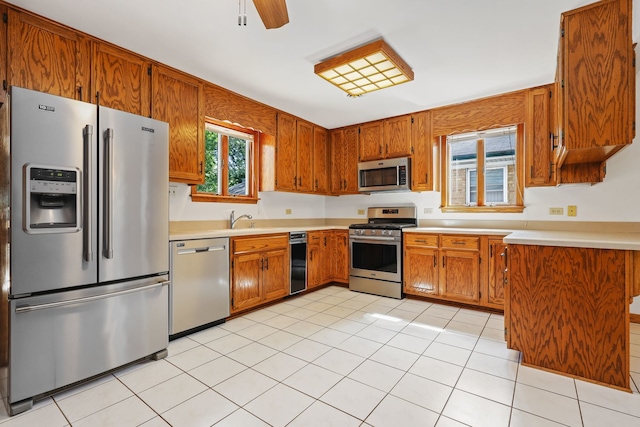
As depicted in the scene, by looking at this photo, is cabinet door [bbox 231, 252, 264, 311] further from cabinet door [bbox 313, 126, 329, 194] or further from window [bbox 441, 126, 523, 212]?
window [bbox 441, 126, 523, 212]

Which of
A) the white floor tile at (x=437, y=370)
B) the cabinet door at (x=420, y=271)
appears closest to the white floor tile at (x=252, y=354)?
the white floor tile at (x=437, y=370)

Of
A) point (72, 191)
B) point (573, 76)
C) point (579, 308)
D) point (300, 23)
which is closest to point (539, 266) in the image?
point (579, 308)

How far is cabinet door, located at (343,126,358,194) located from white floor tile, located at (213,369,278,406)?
10.5ft

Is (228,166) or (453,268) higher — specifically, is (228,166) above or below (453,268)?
above

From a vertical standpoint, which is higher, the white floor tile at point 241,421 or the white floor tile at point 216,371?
the white floor tile at point 216,371

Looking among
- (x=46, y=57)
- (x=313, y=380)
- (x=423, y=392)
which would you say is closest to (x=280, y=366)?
(x=313, y=380)

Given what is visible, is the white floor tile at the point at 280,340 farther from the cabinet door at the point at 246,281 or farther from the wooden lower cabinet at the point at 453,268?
the wooden lower cabinet at the point at 453,268

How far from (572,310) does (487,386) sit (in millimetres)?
784

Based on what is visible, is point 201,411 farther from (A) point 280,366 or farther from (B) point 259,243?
(B) point 259,243

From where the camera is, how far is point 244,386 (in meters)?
1.97

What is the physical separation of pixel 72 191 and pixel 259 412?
5.75 ft

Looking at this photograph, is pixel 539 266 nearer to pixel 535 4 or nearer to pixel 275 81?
pixel 535 4

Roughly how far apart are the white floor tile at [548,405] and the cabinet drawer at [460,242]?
5.67 feet

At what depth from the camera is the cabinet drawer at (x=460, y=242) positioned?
135 inches
